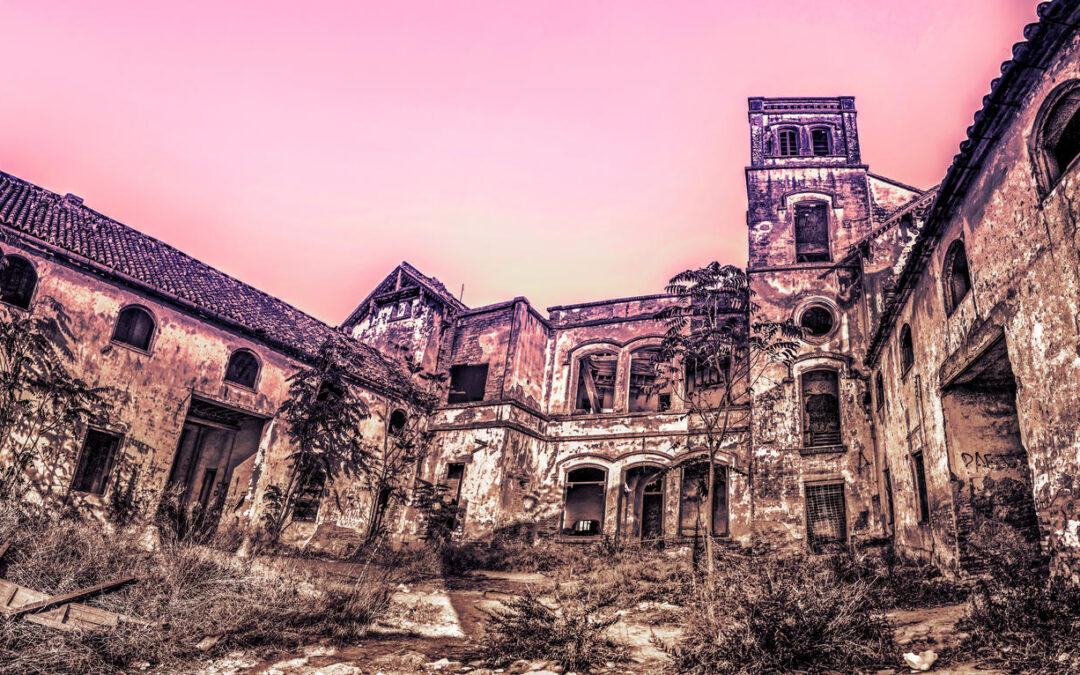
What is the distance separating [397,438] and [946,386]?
14.9m

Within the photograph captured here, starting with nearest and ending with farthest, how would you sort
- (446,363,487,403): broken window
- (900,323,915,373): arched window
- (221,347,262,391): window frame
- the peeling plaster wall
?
the peeling plaster wall
(900,323,915,373): arched window
(221,347,262,391): window frame
(446,363,487,403): broken window

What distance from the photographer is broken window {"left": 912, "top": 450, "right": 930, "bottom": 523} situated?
10094 millimetres

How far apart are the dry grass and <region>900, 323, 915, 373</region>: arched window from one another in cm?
984

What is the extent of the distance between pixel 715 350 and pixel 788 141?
1127cm

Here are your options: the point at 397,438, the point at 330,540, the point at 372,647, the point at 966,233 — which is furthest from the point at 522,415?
the point at 966,233

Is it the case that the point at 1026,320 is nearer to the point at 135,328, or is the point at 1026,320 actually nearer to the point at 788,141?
the point at 788,141

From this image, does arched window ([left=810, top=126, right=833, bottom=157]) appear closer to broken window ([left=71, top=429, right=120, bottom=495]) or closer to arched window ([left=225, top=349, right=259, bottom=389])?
arched window ([left=225, top=349, right=259, bottom=389])

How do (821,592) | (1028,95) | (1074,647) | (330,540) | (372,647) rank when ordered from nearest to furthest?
1. (1074,647)
2. (821,592)
3. (1028,95)
4. (372,647)
5. (330,540)

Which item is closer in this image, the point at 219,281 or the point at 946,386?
the point at 946,386

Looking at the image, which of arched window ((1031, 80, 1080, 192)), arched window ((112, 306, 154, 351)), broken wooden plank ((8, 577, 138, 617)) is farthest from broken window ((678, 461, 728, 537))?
arched window ((112, 306, 154, 351))

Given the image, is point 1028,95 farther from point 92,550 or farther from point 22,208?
point 22,208

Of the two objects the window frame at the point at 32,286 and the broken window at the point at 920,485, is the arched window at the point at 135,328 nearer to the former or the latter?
the window frame at the point at 32,286

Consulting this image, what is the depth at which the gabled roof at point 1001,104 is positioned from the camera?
622 centimetres

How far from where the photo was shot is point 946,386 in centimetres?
854
